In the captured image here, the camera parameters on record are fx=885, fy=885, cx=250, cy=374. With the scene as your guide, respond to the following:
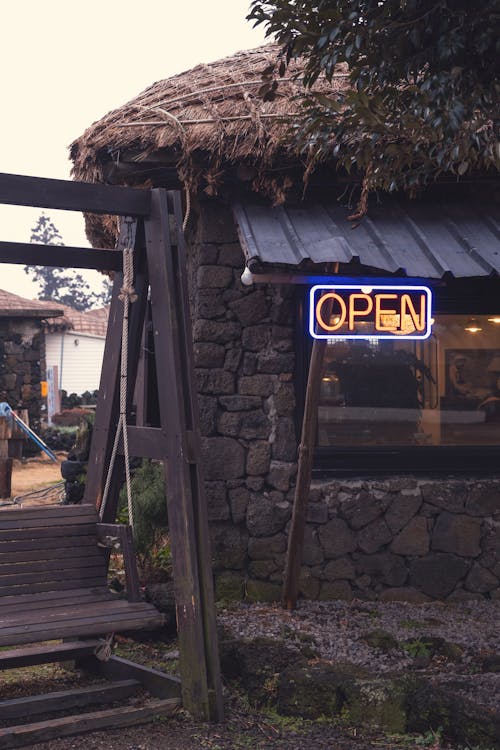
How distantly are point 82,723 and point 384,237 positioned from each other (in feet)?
12.1

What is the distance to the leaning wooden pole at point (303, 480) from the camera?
19.2 ft

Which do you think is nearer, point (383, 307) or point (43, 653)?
point (43, 653)

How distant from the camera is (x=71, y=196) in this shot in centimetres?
440

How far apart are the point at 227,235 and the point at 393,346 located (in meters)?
1.51

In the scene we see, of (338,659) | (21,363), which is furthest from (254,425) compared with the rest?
(21,363)

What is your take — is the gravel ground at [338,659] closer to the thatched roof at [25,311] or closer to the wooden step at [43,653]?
the wooden step at [43,653]

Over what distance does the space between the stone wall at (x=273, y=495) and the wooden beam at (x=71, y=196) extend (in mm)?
1874

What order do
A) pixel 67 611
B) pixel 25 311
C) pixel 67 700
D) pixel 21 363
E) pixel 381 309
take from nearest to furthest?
1. pixel 67 611
2. pixel 67 700
3. pixel 381 309
4. pixel 25 311
5. pixel 21 363

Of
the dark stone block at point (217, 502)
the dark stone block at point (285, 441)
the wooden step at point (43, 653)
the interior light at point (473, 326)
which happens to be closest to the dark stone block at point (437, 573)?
the dark stone block at point (285, 441)

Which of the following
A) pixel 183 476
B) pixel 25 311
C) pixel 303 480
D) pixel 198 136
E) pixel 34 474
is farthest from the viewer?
pixel 25 311

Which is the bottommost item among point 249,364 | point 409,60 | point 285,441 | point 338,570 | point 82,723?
point 82,723

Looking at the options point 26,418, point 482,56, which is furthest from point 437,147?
point 26,418

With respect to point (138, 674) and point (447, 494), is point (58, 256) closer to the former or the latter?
point (138, 674)

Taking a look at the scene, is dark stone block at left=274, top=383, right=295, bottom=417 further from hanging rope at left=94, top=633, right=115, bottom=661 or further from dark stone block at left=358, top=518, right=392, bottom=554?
hanging rope at left=94, top=633, right=115, bottom=661
